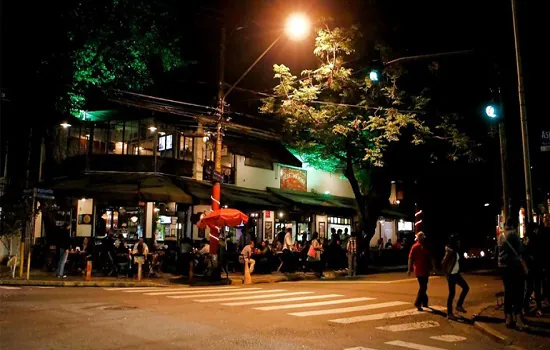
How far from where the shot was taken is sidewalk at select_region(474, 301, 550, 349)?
8547 mm

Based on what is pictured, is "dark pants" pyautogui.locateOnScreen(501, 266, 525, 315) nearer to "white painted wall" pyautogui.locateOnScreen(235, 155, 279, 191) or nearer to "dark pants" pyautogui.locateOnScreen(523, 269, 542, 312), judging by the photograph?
"dark pants" pyautogui.locateOnScreen(523, 269, 542, 312)

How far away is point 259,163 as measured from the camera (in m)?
29.8

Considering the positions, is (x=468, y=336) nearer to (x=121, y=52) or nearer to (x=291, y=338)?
(x=291, y=338)

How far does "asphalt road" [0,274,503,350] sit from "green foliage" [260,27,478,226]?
28.0 feet

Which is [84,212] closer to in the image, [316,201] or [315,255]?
[315,255]

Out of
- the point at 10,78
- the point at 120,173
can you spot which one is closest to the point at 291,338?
the point at 10,78

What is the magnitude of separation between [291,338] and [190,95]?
21.7 meters

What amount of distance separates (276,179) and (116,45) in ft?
41.2

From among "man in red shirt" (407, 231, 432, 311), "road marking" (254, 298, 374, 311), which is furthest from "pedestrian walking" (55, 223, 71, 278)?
"man in red shirt" (407, 231, 432, 311)

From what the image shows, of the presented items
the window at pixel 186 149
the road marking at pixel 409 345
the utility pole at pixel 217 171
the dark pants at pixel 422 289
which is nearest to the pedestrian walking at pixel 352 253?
the utility pole at pixel 217 171

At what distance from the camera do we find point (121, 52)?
73.5ft

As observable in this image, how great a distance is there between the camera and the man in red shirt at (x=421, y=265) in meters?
11.8

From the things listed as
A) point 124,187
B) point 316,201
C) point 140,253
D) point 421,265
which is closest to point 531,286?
point 421,265

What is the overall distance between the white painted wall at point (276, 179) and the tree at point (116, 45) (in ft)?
23.7
